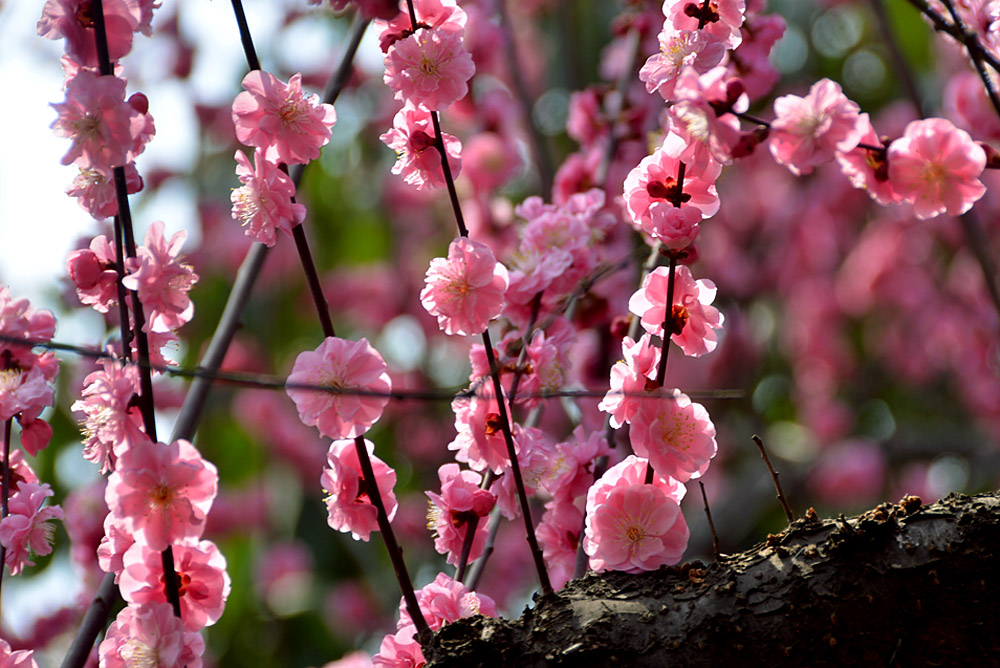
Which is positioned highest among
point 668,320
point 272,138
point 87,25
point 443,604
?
point 87,25

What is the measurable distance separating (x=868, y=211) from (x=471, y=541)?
9.80 ft

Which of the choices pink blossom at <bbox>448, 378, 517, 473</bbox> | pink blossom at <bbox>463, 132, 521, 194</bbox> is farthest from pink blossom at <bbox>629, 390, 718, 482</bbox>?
pink blossom at <bbox>463, 132, 521, 194</bbox>

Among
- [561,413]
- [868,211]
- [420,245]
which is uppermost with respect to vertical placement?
[420,245]

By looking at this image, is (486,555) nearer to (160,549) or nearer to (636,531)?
(636,531)

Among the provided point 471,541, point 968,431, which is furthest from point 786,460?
point 471,541

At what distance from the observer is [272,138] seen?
25.5 inches

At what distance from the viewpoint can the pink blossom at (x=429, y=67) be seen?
0.65m

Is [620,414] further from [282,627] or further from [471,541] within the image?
[282,627]

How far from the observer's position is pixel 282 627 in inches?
98.0

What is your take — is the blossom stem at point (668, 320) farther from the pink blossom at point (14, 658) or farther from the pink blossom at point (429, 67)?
the pink blossom at point (14, 658)

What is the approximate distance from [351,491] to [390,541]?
0.06 m

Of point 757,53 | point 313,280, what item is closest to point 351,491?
point 313,280

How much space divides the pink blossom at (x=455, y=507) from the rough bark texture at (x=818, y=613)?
0.13 m

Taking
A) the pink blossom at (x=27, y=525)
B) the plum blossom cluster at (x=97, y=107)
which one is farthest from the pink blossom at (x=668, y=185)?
the pink blossom at (x=27, y=525)
